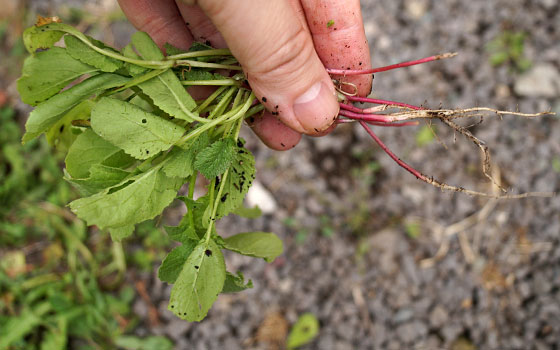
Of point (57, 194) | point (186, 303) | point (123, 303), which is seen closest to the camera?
point (186, 303)

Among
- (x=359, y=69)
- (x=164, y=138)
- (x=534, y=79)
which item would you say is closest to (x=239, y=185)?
(x=164, y=138)

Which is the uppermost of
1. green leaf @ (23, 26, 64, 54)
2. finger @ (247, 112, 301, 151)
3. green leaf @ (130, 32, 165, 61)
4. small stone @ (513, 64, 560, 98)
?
small stone @ (513, 64, 560, 98)

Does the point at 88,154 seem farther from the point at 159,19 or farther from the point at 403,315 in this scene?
the point at 403,315

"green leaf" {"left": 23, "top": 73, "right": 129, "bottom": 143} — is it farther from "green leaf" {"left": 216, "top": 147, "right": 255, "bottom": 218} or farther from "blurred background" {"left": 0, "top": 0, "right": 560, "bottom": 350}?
"blurred background" {"left": 0, "top": 0, "right": 560, "bottom": 350}

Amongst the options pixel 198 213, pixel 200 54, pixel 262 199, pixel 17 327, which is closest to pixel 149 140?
pixel 198 213

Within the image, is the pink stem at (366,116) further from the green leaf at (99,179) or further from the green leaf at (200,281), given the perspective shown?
the green leaf at (99,179)

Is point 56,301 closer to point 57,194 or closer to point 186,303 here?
point 57,194

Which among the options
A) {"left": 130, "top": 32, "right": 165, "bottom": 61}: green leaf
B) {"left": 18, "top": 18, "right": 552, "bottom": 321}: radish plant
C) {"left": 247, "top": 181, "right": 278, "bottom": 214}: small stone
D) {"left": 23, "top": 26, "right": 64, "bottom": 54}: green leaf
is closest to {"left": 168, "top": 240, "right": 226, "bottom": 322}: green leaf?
{"left": 18, "top": 18, "right": 552, "bottom": 321}: radish plant
